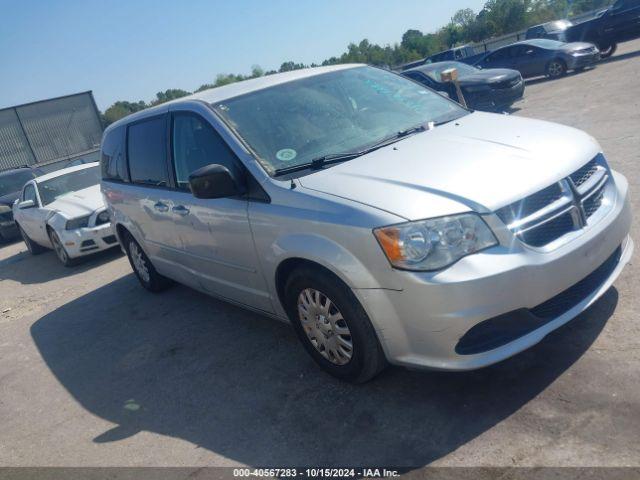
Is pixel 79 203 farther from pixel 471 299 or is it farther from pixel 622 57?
pixel 622 57

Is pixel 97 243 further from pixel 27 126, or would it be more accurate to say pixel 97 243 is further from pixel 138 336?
pixel 27 126

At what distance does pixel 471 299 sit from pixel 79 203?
7.95 metres

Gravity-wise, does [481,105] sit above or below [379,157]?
below

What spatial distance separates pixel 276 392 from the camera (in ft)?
12.5

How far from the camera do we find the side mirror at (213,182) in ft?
12.0

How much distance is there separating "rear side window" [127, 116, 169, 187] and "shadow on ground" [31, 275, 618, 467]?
1.39m

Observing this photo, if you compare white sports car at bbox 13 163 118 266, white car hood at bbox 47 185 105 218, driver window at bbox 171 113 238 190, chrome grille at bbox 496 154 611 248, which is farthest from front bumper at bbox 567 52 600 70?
driver window at bbox 171 113 238 190

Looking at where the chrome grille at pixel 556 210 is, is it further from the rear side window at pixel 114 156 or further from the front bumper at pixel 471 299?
the rear side window at pixel 114 156

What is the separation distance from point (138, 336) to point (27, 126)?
748 inches

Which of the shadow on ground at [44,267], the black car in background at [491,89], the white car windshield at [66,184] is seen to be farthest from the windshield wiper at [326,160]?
the black car in background at [491,89]

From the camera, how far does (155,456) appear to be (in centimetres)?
344

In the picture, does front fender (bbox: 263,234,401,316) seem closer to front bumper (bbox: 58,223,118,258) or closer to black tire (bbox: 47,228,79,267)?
front bumper (bbox: 58,223,118,258)

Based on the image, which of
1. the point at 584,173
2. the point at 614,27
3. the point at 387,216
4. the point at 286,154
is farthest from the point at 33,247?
the point at 614,27

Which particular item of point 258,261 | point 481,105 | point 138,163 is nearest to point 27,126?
point 481,105
